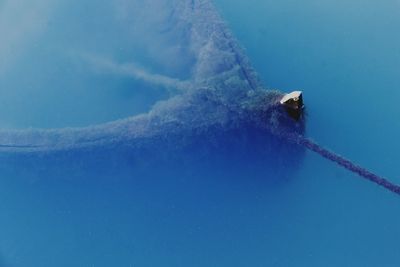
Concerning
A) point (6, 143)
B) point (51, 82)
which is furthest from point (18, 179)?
point (51, 82)

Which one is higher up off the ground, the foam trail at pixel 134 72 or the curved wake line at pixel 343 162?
the foam trail at pixel 134 72

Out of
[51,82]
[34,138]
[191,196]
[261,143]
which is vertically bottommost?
[191,196]

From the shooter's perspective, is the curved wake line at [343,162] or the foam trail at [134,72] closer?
the curved wake line at [343,162]

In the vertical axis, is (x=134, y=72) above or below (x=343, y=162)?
above

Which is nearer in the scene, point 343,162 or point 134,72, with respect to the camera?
point 343,162

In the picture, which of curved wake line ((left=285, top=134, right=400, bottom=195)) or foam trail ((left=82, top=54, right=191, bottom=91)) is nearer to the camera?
curved wake line ((left=285, top=134, right=400, bottom=195))

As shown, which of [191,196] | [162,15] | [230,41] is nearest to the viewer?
[191,196]

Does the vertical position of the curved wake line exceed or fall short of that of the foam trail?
it falls short

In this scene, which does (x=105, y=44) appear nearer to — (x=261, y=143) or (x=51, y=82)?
(x=51, y=82)
